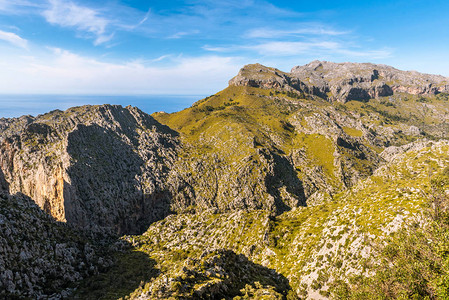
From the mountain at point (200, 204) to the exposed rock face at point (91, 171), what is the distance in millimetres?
652

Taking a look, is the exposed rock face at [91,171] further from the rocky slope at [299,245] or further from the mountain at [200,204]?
the rocky slope at [299,245]

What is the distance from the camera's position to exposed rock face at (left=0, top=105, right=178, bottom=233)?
114812 mm

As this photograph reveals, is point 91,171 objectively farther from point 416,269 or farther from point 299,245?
point 416,269

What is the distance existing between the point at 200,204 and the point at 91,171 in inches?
2660

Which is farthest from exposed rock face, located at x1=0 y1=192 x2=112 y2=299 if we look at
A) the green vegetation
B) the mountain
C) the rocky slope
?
the green vegetation

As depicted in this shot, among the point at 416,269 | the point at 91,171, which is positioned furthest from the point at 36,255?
the point at 416,269

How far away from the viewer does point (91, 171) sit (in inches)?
4966

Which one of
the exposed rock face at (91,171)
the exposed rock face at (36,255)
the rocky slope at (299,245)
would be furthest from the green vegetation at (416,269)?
the exposed rock face at (91,171)

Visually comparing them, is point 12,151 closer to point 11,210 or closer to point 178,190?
point 11,210

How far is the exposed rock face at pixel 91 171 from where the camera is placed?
114812mm

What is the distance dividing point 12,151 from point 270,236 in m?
149

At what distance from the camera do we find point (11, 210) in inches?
2874

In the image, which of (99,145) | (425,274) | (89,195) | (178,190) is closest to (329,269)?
(425,274)

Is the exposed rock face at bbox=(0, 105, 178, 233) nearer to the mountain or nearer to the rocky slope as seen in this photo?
the mountain
